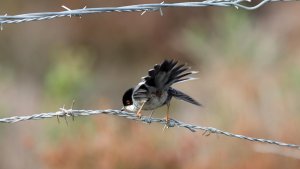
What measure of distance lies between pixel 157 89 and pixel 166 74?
355 mm

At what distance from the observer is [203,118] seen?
12.6 m

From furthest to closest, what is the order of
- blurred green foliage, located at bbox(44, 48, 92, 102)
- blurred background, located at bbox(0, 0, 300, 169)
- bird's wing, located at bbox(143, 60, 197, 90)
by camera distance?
blurred green foliage, located at bbox(44, 48, 92, 102)
blurred background, located at bbox(0, 0, 300, 169)
bird's wing, located at bbox(143, 60, 197, 90)

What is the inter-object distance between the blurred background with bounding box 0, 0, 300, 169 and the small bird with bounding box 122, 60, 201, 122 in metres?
0.54

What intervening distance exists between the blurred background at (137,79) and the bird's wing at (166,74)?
54cm

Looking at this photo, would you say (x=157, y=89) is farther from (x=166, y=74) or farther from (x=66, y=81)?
(x=66, y=81)

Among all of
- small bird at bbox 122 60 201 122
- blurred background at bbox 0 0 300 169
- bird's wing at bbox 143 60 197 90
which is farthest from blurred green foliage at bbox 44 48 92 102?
bird's wing at bbox 143 60 197 90

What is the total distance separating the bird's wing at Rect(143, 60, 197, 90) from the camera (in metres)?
5.44

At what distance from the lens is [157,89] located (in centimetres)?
593

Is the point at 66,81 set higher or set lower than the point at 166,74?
higher

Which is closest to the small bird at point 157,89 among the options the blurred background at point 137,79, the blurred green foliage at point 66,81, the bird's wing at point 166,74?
the bird's wing at point 166,74

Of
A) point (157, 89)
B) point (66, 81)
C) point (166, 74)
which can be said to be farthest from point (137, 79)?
point (166, 74)

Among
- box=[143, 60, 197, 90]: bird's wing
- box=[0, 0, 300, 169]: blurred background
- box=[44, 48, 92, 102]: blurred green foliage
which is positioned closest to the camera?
box=[143, 60, 197, 90]: bird's wing

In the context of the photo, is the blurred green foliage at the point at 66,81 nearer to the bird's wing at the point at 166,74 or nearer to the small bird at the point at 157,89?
the small bird at the point at 157,89

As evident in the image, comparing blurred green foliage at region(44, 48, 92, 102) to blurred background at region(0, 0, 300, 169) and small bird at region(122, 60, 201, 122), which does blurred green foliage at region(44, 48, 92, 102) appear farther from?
small bird at region(122, 60, 201, 122)
